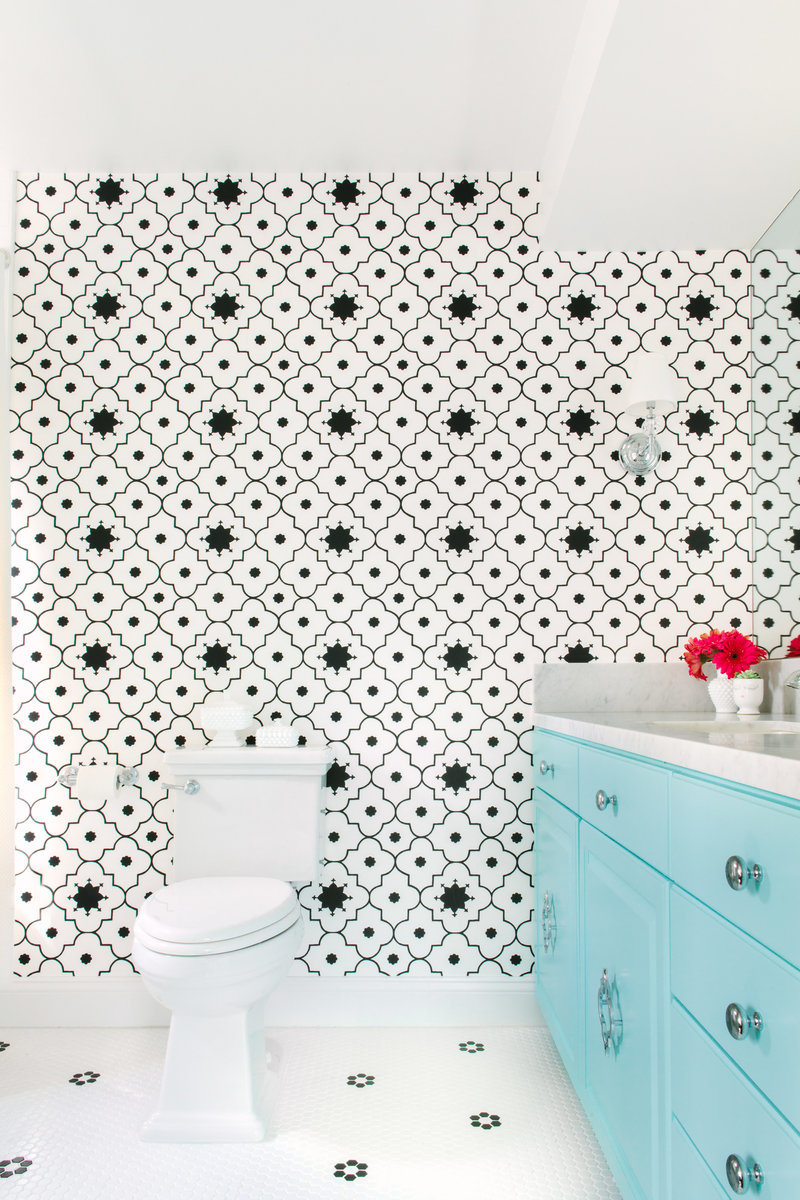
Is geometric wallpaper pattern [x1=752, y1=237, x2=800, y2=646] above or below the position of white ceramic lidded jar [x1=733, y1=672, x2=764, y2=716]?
above

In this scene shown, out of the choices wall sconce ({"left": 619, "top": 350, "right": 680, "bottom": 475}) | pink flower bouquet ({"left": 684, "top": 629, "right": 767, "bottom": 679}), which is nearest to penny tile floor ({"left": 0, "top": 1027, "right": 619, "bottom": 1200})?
pink flower bouquet ({"left": 684, "top": 629, "right": 767, "bottom": 679})

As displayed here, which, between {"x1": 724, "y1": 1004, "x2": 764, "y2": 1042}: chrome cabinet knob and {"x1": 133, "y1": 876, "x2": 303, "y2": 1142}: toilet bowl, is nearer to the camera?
{"x1": 724, "y1": 1004, "x2": 764, "y2": 1042}: chrome cabinet knob

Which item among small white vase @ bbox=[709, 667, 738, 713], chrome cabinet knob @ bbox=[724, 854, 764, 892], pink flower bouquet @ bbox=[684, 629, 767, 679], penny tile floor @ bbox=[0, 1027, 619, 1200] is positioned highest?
pink flower bouquet @ bbox=[684, 629, 767, 679]

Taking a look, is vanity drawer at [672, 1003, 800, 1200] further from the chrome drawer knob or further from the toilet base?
the toilet base

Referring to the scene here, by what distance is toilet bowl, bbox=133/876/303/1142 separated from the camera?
1.61 m

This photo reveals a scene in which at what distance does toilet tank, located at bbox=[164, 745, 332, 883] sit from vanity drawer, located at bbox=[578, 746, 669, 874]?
767mm

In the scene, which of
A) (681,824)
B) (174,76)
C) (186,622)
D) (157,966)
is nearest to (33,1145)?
(157,966)

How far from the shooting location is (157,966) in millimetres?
1617

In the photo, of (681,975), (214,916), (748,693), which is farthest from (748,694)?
(214,916)

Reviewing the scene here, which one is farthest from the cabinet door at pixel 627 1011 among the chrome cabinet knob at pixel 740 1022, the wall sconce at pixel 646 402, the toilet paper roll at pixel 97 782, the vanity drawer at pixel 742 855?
the toilet paper roll at pixel 97 782

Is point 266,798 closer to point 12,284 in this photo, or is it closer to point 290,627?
point 290,627

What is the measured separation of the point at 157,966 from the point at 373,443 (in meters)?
1.50

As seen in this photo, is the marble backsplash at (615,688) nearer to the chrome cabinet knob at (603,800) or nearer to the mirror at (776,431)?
the mirror at (776,431)

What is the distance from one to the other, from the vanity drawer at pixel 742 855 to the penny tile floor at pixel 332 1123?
0.91 metres
